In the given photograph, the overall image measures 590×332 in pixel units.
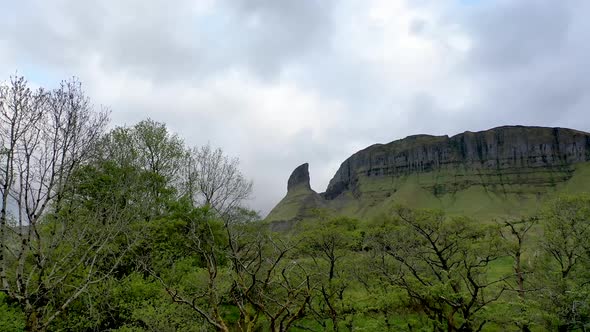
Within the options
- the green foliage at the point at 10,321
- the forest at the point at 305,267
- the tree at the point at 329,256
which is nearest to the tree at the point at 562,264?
the forest at the point at 305,267

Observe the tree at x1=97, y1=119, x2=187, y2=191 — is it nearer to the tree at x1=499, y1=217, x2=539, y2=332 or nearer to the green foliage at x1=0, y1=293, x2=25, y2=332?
the green foliage at x1=0, y1=293, x2=25, y2=332

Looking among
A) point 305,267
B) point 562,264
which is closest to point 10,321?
point 305,267

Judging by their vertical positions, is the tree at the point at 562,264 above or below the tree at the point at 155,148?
below

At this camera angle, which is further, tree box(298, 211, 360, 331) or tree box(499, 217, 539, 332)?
tree box(298, 211, 360, 331)

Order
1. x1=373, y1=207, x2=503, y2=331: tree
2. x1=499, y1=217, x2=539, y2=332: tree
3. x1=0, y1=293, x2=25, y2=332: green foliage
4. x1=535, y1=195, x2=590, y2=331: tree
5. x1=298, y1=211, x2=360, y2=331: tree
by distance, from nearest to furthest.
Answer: x1=0, y1=293, x2=25, y2=332: green foliage → x1=499, y1=217, x2=539, y2=332: tree → x1=535, y1=195, x2=590, y2=331: tree → x1=373, y1=207, x2=503, y2=331: tree → x1=298, y1=211, x2=360, y2=331: tree

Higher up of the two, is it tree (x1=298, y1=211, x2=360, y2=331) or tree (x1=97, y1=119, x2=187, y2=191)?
tree (x1=97, y1=119, x2=187, y2=191)

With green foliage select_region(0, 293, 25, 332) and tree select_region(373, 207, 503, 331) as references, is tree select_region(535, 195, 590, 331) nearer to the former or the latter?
tree select_region(373, 207, 503, 331)

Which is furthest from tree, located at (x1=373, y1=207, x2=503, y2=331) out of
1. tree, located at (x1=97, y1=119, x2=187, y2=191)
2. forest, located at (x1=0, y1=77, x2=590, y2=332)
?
tree, located at (x1=97, y1=119, x2=187, y2=191)

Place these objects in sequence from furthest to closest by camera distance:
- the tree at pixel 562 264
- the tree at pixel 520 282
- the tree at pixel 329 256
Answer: the tree at pixel 329 256, the tree at pixel 562 264, the tree at pixel 520 282

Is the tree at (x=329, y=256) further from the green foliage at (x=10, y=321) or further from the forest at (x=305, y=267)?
the green foliage at (x=10, y=321)

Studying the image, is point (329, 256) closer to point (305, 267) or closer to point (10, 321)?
point (305, 267)

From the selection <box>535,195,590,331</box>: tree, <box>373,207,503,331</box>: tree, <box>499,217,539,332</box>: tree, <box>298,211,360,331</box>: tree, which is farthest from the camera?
<box>298,211,360,331</box>: tree

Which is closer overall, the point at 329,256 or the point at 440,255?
the point at 440,255

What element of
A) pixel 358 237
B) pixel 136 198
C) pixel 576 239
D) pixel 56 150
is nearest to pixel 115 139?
pixel 136 198
